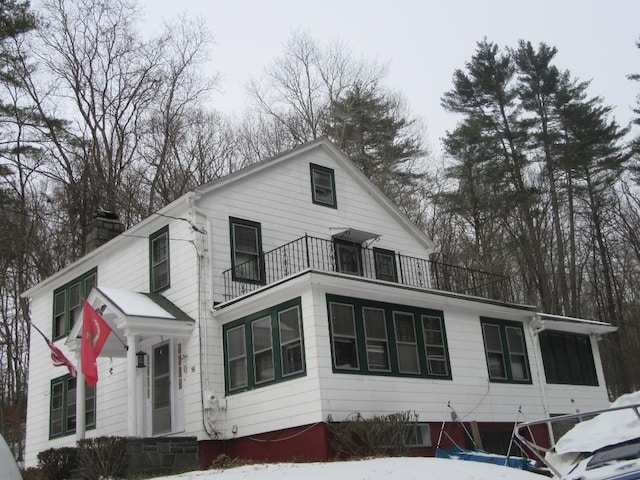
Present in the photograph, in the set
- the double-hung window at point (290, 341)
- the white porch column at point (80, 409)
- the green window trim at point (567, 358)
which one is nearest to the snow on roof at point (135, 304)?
the white porch column at point (80, 409)

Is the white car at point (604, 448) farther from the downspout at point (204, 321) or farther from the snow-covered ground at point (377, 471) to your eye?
the downspout at point (204, 321)

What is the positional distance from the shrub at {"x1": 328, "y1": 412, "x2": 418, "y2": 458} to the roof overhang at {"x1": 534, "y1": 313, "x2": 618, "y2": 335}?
21.7ft

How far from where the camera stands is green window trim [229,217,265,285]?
16.2 m

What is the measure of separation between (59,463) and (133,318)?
10.3 feet

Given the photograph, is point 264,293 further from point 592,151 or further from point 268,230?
point 592,151

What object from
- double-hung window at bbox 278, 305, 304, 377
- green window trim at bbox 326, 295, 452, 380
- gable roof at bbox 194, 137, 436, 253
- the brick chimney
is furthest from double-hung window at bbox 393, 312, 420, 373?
the brick chimney

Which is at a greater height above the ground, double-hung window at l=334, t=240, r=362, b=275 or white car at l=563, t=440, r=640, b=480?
double-hung window at l=334, t=240, r=362, b=275

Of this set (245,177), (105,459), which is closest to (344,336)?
(105,459)

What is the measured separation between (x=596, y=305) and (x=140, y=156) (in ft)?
77.0

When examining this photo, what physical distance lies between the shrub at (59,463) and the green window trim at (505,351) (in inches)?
373

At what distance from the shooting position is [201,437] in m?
14.3

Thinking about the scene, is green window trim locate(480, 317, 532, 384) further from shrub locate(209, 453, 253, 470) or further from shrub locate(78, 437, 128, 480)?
shrub locate(78, 437, 128, 480)

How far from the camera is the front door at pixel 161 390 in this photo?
51.1 ft

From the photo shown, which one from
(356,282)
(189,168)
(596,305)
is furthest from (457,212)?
(356,282)
